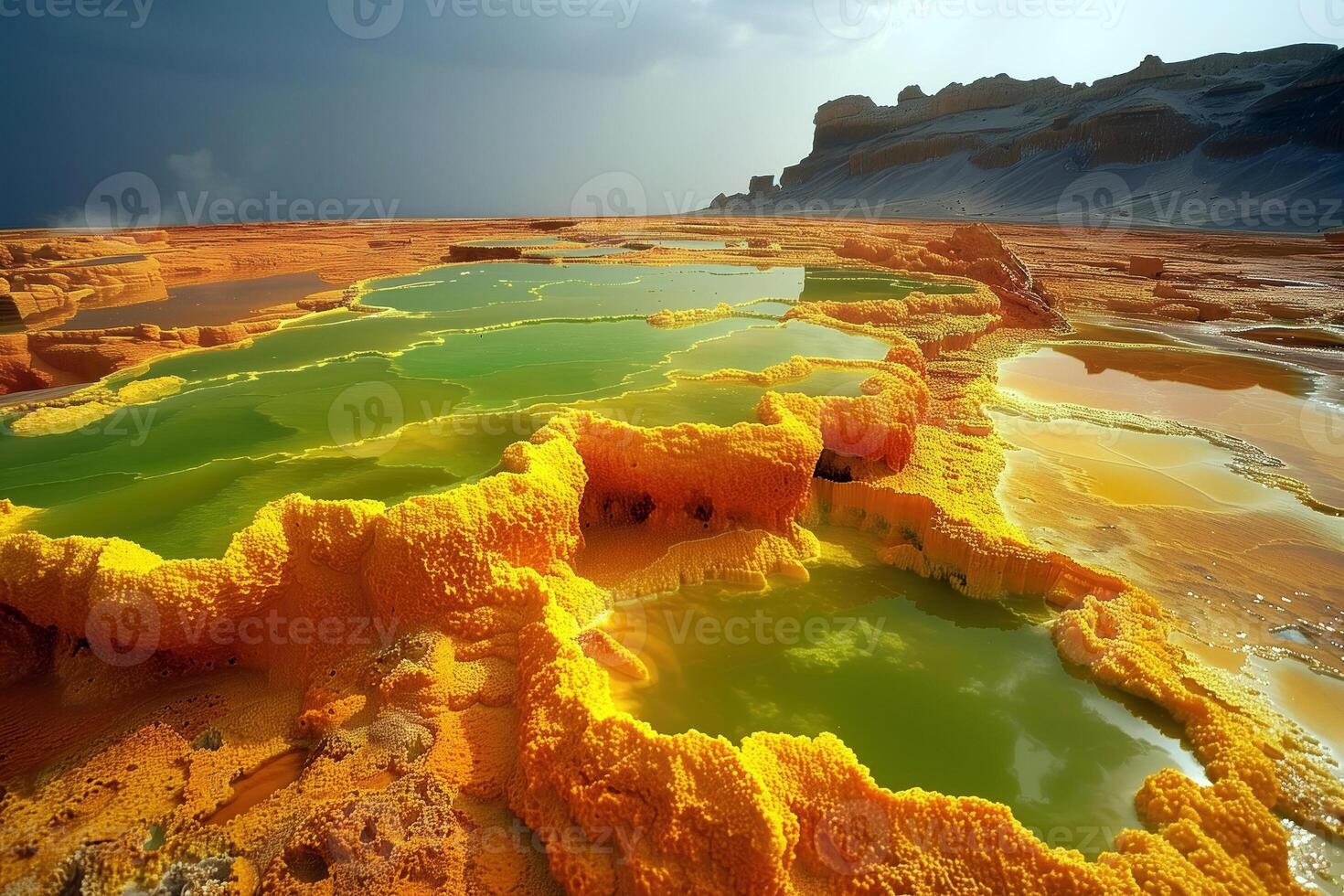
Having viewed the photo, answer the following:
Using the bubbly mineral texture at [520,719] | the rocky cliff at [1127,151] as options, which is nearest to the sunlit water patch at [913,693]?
the bubbly mineral texture at [520,719]

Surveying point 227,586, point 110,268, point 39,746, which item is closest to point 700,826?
point 227,586

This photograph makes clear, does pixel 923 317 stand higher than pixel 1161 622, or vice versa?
pixel 923 317

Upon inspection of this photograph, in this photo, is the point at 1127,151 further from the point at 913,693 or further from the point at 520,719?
the point at 520,719

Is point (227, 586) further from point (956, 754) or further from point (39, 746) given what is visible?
point (956, 754)

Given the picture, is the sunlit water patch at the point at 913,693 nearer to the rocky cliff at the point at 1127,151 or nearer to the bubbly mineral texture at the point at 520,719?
the bubbly mineral texture at the point at 520,719

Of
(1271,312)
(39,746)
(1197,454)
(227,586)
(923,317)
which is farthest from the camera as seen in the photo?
(1271,312)

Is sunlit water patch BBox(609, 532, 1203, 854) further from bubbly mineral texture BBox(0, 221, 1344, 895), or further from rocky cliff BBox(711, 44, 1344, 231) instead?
rocky cliff BBox(711, 44, 1344, 231)
